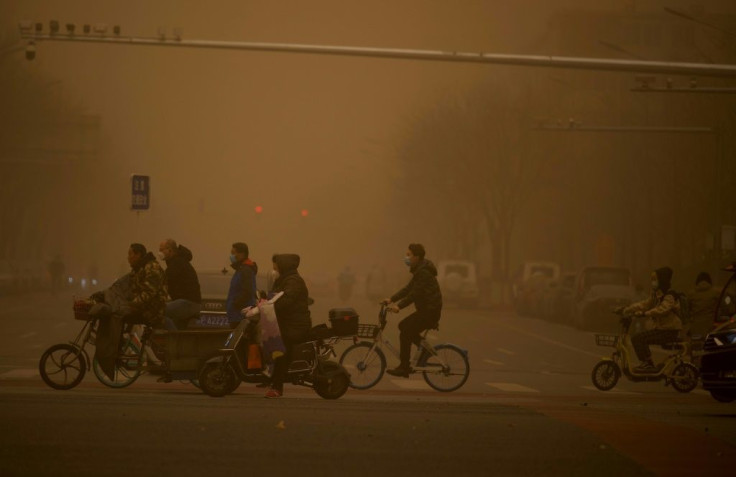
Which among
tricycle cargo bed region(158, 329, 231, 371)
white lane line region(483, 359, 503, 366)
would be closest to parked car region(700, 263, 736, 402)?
tricycle cargo bed region(158, 329, 231, 371)

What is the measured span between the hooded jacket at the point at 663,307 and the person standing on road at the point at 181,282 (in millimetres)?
6074

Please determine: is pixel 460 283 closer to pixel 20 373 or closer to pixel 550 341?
pixel 550 341

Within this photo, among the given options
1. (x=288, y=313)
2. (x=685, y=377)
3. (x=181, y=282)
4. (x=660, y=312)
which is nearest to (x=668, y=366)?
(x=685, y=377)

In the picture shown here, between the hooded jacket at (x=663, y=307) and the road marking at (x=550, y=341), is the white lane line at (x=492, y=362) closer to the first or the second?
the road marking at (x=550, y=341)

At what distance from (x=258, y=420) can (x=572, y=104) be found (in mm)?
64264

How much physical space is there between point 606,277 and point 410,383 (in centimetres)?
2481

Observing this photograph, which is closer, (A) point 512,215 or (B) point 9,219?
(A) point 512,215

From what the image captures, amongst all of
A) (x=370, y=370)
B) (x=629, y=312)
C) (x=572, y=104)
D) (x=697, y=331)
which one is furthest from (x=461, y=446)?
(x=572, y=104)

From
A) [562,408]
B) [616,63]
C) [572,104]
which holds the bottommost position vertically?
[562,408]

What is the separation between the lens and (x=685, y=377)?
22.2 metres

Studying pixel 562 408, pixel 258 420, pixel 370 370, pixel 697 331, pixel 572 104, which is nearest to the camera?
pixel 258 420

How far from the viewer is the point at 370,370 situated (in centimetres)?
2059

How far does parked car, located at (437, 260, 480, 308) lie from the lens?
6769cm

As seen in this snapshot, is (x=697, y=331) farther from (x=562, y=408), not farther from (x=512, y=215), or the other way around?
(x=512, y=215)
